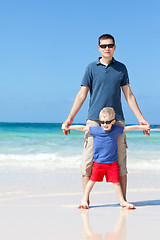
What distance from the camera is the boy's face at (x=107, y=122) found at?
140 inches

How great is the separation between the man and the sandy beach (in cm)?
38

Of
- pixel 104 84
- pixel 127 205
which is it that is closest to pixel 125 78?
pixel 104 84

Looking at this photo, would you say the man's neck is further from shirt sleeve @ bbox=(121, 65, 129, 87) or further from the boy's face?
the boy's face

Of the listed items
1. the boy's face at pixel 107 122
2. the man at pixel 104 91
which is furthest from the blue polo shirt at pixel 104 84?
the boy's face at pixel 107 122

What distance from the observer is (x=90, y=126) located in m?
3.72

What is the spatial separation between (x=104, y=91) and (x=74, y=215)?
4.03 ft

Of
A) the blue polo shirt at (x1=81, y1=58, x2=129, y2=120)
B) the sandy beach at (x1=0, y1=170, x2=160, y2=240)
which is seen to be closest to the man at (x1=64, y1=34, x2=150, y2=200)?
the blue polo shirt at (x1=81, y1=58, x2=129, y2=120)

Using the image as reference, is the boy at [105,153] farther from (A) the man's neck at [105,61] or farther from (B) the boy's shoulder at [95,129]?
(A) the man's neck at [105,61]

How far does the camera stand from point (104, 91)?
3.67 meters

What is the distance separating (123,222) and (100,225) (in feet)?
0.72

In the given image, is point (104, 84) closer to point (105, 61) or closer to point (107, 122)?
point (105, 61)

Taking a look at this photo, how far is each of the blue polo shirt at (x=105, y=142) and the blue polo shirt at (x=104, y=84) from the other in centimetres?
13

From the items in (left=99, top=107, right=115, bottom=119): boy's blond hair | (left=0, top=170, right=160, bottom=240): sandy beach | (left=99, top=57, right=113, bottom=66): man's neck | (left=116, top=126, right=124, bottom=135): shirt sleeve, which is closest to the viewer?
(left=0, top=170, right=160, bottom=240): sandy beach

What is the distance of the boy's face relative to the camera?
3.56 metres
